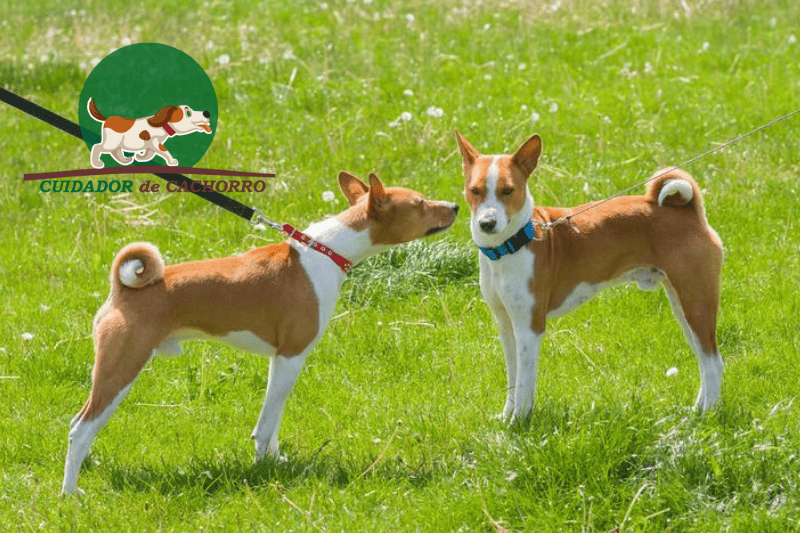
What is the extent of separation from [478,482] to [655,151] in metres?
5.67

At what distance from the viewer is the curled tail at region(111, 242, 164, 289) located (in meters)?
5.67

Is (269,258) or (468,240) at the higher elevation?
(269,258)

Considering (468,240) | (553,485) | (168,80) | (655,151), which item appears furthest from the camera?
(168,80)

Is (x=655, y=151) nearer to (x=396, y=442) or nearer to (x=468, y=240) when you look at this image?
(x=468, y=240)

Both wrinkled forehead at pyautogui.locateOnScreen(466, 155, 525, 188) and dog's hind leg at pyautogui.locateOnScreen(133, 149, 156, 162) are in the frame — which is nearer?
wrinkled forehead at pyautogui.locateOnScreen(466, 155, 525, 188)

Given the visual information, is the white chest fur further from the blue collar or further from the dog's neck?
the dog's neck

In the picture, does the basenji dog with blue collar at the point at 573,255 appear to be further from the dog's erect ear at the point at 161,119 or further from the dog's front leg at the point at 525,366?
the dog's erect ear at the point at 161,119

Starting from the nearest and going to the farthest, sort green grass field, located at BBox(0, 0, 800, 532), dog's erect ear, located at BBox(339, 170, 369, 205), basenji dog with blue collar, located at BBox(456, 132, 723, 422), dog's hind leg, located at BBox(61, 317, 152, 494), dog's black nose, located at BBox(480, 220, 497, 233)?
green grass field, located at BBox(0, 0, 800, 532), dog's hind leg, located at BBox(61, 317, 152, 494), dog's black nose, located at BBox(480, 220, 497, 233), basenji dog with blue collar, located at BBox(456, 132, 723, 422), dog's erect ear, located at BBox(339, 170, 369, 205)

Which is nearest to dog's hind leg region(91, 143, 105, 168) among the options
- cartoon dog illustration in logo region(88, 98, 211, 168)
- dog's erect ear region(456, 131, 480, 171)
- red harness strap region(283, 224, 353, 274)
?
cartoon dog illustration in logo region(88, 98, 211, 168)

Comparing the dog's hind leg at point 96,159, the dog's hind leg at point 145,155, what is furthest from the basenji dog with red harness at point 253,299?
the dog's hind leg at point 96,159

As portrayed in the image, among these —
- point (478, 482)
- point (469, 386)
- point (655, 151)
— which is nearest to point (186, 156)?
point (655, 151)

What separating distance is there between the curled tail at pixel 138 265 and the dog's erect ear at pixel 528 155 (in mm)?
1840

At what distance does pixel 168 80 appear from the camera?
40.0ft

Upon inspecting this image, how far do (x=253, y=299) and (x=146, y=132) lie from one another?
4106 millimetres
